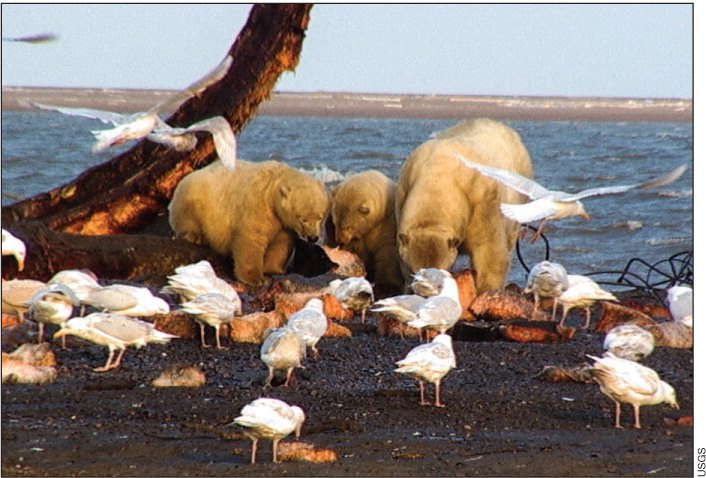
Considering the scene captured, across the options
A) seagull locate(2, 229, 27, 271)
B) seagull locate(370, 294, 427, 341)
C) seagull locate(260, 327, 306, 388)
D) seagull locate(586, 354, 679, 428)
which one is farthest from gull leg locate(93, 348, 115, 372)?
seagull locate(586, 354, 679, 428)

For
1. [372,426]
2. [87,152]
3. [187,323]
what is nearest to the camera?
[372,426]

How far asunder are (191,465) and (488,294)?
531 cm

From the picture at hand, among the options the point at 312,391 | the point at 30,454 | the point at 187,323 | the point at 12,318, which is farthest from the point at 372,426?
the point at 12,318

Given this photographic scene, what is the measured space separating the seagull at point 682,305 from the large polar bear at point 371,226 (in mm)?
3476

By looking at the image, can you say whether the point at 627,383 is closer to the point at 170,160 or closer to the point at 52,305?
the point at 52,305

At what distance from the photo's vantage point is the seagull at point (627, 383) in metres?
6.74

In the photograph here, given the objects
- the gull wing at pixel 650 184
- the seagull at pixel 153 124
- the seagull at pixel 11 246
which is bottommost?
the seagull at pixel 11 246

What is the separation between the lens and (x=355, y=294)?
33.7ft

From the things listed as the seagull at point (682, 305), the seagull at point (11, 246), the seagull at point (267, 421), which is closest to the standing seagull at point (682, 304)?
the seagull at point (682, 305)

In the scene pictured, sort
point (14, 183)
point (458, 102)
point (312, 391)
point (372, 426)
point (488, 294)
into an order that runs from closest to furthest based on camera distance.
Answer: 1. point (372, 426)
2. point (312, 391)
3. point (488, 294)
4. point (14, 183)
5. point (458, 102)

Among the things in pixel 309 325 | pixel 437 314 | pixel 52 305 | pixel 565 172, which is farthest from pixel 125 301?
pixel 565 172

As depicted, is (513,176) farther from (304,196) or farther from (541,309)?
(304,196)

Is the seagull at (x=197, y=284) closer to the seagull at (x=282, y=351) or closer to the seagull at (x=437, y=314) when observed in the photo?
the seagull at (x=437, y=314)

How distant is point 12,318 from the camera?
917 cm
